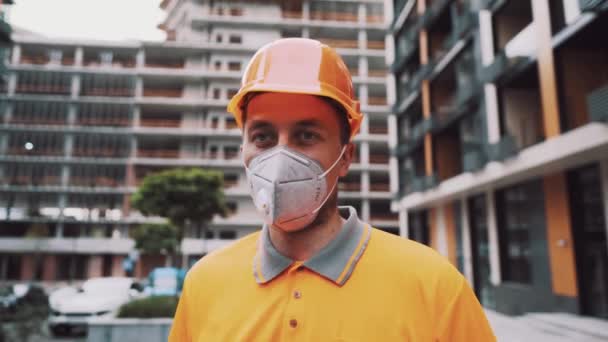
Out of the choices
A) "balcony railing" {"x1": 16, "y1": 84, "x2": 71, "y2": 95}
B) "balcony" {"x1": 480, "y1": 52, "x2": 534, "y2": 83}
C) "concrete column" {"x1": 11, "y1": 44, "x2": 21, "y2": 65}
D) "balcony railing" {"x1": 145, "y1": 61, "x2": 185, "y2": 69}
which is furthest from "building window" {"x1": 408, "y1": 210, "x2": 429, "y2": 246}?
"concrete column" {"x1": 11, "y1": 44, "x2": 21, "y2": 65}

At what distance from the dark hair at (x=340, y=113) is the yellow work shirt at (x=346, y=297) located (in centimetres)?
32

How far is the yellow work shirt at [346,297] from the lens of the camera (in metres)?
1.36

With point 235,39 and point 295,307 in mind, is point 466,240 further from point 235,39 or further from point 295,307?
point 235,39

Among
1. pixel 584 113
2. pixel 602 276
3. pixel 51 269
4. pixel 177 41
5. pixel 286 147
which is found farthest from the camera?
pixel 177 41

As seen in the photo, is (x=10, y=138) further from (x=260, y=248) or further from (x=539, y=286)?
(x=260, y=248)

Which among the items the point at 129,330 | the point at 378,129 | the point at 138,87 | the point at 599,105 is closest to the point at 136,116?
the point at 138,87

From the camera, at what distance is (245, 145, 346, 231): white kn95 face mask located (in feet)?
5.14

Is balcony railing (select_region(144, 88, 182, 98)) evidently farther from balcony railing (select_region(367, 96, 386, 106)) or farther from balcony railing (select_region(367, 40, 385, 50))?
balcony railing (select_region(367, 40, 385, 50))

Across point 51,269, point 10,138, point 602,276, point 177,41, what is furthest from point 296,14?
point 602,276

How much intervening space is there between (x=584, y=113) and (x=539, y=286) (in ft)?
19.3

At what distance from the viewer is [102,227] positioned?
38.2 metres

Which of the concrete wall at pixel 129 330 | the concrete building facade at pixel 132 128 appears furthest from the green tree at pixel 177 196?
the concrete wall at pixel 129 330

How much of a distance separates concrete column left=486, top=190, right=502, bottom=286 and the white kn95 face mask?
17750mm

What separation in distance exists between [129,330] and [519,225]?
45.9ft
